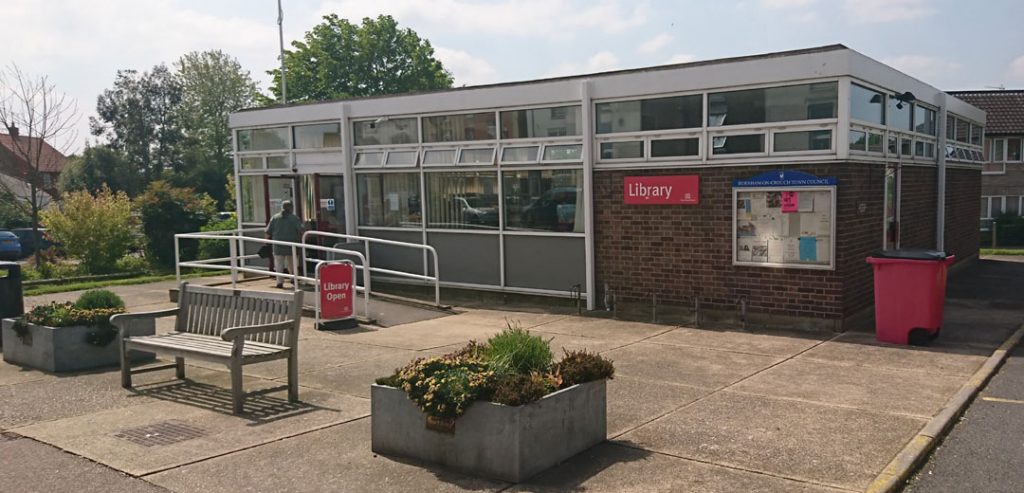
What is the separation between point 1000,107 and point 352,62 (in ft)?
137

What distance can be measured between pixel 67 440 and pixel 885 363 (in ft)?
24.8

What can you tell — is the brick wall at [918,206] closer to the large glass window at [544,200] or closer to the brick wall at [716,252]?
the brick wall at [716,252]

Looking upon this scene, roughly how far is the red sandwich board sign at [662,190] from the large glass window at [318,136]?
19.9 feet

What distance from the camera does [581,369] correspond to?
19.2 ft

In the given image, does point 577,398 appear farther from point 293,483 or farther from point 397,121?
point 397,121

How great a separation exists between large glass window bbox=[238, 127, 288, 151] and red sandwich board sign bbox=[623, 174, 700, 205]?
7590 mm

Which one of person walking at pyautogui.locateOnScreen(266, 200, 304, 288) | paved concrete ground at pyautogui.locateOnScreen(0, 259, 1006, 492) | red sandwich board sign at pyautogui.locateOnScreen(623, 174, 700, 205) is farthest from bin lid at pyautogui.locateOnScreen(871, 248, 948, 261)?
person walking at pyautogui.locateOnScreen(266, 200, 304, 288)

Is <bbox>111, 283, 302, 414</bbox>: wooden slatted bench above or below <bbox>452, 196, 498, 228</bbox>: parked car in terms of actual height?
below

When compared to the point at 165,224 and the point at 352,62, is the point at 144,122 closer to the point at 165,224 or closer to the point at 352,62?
the point at 352,62

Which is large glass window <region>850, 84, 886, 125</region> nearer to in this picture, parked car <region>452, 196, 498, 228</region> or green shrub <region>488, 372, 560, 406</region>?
parked car <region>452, 196, 498, 228</region>

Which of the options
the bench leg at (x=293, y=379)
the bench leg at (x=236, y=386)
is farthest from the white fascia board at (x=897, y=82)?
the bench leg at (x=236, y=386)

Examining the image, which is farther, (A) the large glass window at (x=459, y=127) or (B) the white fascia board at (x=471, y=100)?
(A) the large glass window at (x=459, y=127)

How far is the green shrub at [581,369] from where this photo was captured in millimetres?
5820

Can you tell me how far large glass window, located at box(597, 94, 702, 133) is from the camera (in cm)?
1137
